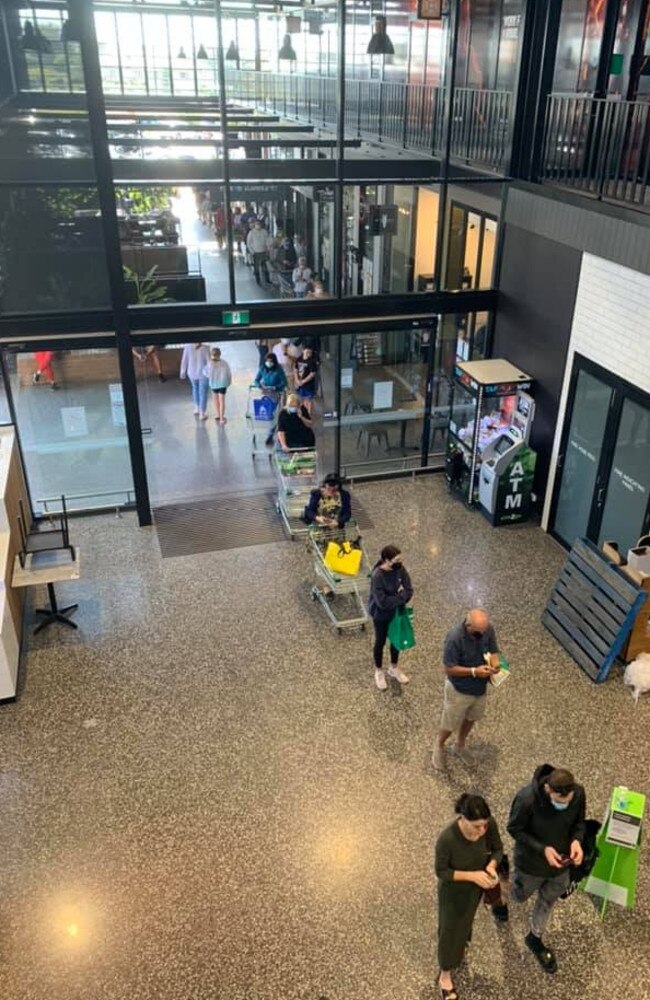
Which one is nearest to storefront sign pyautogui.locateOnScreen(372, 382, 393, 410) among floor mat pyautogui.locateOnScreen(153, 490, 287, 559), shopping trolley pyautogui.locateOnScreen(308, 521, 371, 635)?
floor mat pyautogui.locateOnScreen(153, 490, 287, 559)

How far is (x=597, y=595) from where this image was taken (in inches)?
271

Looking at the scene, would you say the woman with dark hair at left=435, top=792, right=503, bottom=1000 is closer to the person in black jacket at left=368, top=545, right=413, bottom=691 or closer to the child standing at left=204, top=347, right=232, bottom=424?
the person in black jacket at left=368, top=545, right=413, bottom=691

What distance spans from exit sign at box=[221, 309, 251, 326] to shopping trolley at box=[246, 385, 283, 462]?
6.29 feet

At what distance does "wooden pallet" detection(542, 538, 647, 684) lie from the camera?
21.6 feet

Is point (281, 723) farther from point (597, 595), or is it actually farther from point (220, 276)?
point (220, 276)

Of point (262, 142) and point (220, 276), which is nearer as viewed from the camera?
point (220, 276)

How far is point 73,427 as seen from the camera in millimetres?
9086

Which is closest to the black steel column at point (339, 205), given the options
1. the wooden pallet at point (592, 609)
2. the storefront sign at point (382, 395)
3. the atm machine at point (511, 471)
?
the storefront sign at point (382, 395)

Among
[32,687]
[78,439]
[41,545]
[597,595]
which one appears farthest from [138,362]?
[597,595]

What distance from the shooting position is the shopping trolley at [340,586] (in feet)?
24.0

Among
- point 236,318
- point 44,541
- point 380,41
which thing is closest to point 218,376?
point 236,318

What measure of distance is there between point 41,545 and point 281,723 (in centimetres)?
299

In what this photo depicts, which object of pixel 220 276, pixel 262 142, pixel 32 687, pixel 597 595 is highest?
pixel 262 142

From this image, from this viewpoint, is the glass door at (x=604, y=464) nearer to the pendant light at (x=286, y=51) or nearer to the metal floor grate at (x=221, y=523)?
the metal floor grate at (x=221, y=523)
